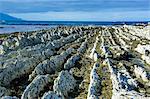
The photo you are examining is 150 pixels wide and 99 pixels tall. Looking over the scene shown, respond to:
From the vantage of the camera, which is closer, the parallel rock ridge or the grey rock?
the parallel rock ridge

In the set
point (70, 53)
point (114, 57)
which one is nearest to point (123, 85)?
point (114, 57)

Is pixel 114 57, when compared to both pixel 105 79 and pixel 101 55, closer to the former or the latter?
pixel 101 55

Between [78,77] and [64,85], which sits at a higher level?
[64,85]

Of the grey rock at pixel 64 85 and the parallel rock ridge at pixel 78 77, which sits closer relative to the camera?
the parallel rock ridge at pixel 78 77

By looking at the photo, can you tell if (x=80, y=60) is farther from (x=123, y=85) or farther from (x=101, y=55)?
(x=123, y=85)

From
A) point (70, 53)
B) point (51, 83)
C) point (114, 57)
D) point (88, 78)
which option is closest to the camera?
point (51, 83)

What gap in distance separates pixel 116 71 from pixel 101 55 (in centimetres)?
1027

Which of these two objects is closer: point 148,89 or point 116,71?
point 148,89

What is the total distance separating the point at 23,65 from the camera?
35.5 m

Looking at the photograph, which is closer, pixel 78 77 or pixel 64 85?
pixel 64 85

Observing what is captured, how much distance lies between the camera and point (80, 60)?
141 feet

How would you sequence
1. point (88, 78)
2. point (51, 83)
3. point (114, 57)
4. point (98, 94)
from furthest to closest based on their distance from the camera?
point (114, 57) < point (88, 78) < point (51, 83) < point (98, 94)

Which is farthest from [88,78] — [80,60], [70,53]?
[70,53]

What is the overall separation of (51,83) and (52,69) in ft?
20.0
